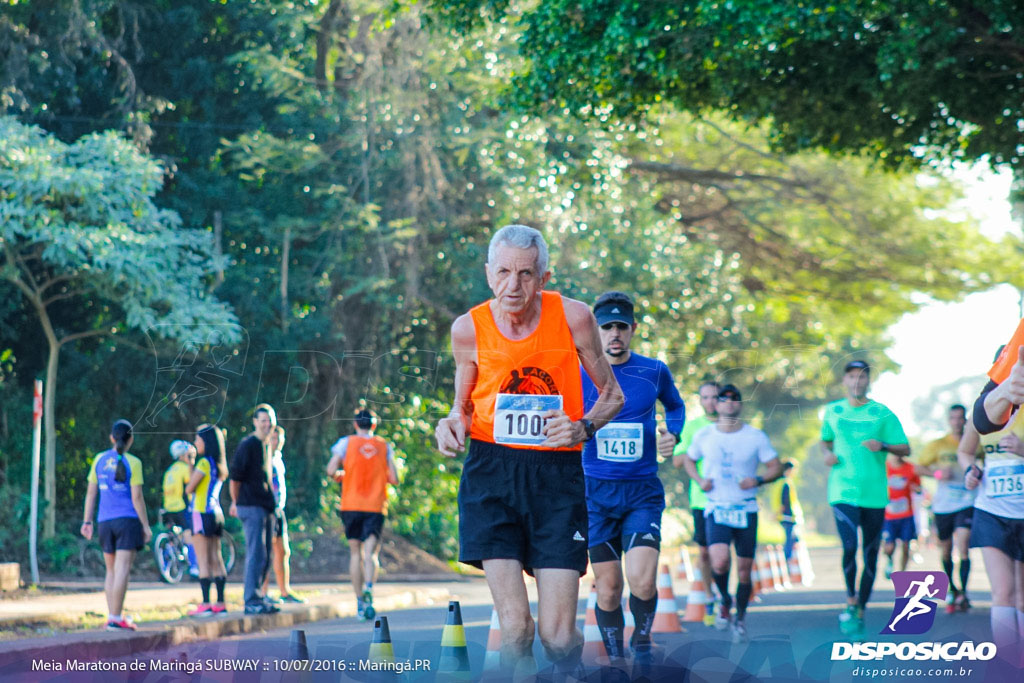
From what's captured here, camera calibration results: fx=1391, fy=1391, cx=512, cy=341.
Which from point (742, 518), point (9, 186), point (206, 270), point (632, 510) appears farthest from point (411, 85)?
point (632, 510)

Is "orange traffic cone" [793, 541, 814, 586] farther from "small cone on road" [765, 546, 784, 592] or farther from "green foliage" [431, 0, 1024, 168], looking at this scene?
"green foliage" [431, 0, 1024, 168]

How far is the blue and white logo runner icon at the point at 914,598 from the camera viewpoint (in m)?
7.77

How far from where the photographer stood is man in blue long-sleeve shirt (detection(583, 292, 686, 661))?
25.5 ft

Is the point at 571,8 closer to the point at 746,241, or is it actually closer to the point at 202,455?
the point at 202,455

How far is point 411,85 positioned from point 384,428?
5690 millimetres

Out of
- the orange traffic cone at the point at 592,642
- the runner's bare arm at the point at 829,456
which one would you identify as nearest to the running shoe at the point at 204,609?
A: the orange traffic cone at the point at 592,642

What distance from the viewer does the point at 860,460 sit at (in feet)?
35.0

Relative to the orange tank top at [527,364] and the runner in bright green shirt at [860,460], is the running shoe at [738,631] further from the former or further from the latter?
the orange tank top at [527,364]

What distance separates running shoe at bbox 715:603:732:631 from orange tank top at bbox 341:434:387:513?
128 inches

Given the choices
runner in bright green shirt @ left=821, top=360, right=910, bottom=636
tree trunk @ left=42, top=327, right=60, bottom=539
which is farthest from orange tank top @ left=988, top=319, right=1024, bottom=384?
tree trunk @ left=42, top=327, right=60, bottom=539

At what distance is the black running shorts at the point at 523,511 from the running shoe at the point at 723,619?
6.09m

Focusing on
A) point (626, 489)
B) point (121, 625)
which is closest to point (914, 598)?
point (626, 489)

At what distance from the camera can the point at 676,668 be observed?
7.82m

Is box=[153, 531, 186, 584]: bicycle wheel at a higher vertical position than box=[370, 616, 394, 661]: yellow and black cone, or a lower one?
higher
